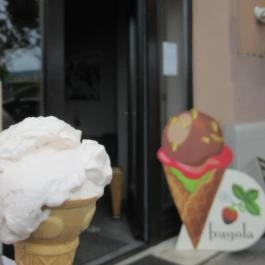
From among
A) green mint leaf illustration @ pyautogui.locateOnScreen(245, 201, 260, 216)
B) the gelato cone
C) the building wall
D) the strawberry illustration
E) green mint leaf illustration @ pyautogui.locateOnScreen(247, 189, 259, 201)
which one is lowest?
the strawberry illustration

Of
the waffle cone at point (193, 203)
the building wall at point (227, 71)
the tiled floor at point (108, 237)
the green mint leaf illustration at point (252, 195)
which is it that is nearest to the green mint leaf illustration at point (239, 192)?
the green mint leaf illustration at point (252, 195)

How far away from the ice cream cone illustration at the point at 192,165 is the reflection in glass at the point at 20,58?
123 cm

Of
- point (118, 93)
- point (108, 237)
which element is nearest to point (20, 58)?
point (108, 237)

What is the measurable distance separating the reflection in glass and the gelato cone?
143 centimetres

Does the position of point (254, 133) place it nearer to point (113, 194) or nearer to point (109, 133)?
point (113, 194)

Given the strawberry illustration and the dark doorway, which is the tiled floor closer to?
the dark doorway

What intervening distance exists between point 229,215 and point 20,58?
7.02 feet

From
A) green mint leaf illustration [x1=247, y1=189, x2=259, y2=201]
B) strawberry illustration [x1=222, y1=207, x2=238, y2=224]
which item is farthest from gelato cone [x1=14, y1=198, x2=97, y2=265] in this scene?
green mint leaf illustration [x1=247, y1=189, x2=259, y2=201]

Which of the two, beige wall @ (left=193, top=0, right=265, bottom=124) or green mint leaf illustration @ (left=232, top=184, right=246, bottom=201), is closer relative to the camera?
A: green mint leaf illustration @ (left=232, top=184, right=246, bottom=201)

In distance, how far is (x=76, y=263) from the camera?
3582 millimetres

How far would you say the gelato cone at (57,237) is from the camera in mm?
1719

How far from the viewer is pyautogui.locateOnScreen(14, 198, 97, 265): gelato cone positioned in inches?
67.7

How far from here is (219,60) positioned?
4.44m

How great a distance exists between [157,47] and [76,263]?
1988mm
